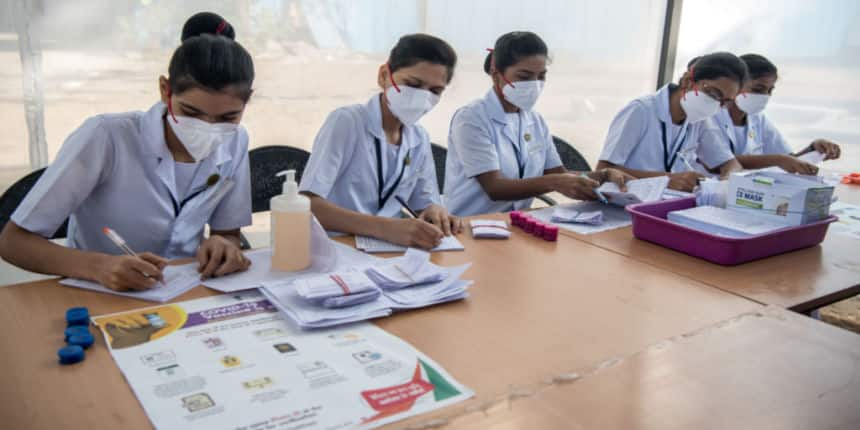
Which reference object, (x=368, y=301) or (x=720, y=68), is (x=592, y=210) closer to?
(x=720, y=68)

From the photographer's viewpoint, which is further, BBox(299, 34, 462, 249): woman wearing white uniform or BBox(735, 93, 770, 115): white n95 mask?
BBox(735, 93, 770, 115): white n95 mask

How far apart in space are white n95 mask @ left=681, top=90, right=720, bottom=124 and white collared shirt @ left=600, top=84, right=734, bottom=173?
3.8 inches

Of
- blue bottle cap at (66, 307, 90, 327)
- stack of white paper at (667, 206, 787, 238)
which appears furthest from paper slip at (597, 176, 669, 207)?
blue bottle cap at (66, 307, 90, 327)

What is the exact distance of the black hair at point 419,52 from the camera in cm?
180

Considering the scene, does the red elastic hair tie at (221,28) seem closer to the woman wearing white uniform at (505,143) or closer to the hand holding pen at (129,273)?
the hand holding pen at (129,273)

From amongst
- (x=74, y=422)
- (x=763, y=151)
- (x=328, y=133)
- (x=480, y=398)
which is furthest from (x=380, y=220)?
(x=763, y=151)

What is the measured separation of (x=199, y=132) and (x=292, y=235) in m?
0.34

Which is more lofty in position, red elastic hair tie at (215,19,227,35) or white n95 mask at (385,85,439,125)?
red elastic hair tie at (215,19,227,35)

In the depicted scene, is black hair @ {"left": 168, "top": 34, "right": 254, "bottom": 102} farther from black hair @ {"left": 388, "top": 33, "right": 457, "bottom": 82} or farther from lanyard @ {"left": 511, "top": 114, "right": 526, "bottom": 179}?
lanyard @ {"left": 511, "top": 114, "right": 526, "bottom": 179}

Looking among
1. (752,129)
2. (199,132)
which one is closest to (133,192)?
(199,132)

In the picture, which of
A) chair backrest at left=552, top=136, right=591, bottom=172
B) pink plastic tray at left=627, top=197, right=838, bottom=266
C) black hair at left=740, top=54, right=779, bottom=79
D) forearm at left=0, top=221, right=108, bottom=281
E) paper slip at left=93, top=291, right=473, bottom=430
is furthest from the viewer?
black hair at left=740, top=54, right=779, bottom=79

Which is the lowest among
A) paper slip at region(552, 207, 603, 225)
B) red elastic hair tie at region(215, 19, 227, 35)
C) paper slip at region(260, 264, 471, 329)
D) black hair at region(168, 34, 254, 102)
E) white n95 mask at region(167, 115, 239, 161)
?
paper slip at region(260, 264, 471, 329)

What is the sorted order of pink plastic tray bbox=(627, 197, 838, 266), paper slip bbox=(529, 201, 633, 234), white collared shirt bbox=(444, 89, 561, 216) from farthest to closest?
white collared shirt bbox=(444, 89, 561, 216)
paper slip bbox=(529, 201, 633, 234)
pink plastic tray bbox=(627, 197, 838, 266)

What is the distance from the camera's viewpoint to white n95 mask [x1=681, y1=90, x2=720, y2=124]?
242cm
